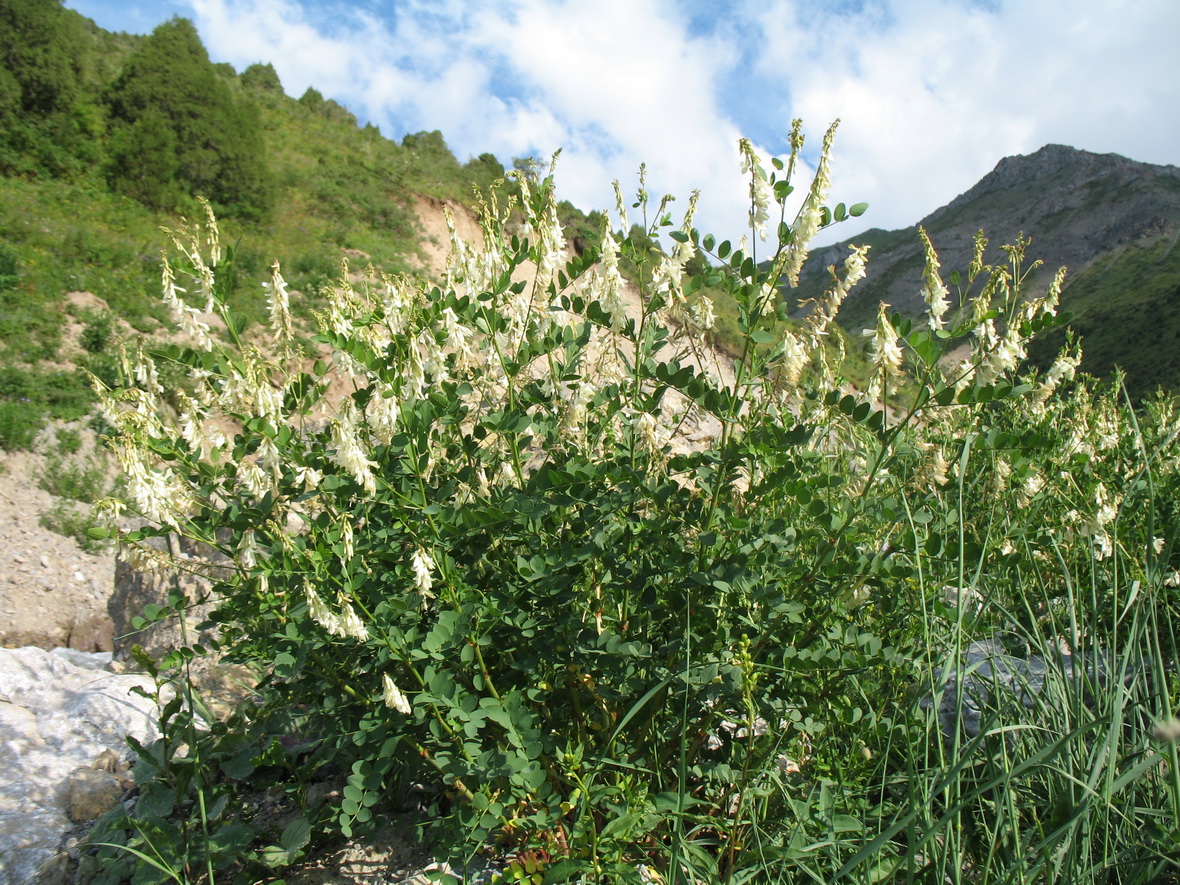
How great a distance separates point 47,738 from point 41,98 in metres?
16.3

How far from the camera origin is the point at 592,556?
1.97 meters

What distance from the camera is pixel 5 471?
7695 mm

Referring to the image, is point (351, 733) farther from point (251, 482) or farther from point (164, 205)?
point (164, 205)

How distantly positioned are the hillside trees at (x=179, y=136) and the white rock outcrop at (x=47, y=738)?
13.0 m

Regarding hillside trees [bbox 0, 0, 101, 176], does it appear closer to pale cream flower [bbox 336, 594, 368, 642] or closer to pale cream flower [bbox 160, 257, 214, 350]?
pale cream flower [bbox 160, 257, 214, 350]

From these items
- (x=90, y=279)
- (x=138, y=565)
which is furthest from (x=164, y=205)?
(x=138, y=565)

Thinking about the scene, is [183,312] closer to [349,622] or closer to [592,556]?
[349,622]

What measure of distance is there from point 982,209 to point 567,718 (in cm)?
10356

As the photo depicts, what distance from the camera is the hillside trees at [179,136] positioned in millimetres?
13891

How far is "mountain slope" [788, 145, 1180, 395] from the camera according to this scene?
29469mm

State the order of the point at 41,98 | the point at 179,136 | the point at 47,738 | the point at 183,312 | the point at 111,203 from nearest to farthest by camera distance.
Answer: the point at 183,312 < the point at 47,738 < the point at 111,203 < the point at 41,98 < the point at 179,136

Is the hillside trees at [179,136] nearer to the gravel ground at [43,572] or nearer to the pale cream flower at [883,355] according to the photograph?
the gravel ground at [43,572]

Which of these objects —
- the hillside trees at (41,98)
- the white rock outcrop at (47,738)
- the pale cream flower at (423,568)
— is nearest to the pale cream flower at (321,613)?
the pale cream flower at (423,568)

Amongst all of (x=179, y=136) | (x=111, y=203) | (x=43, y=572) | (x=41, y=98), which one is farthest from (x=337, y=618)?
(x=41, y=98)
